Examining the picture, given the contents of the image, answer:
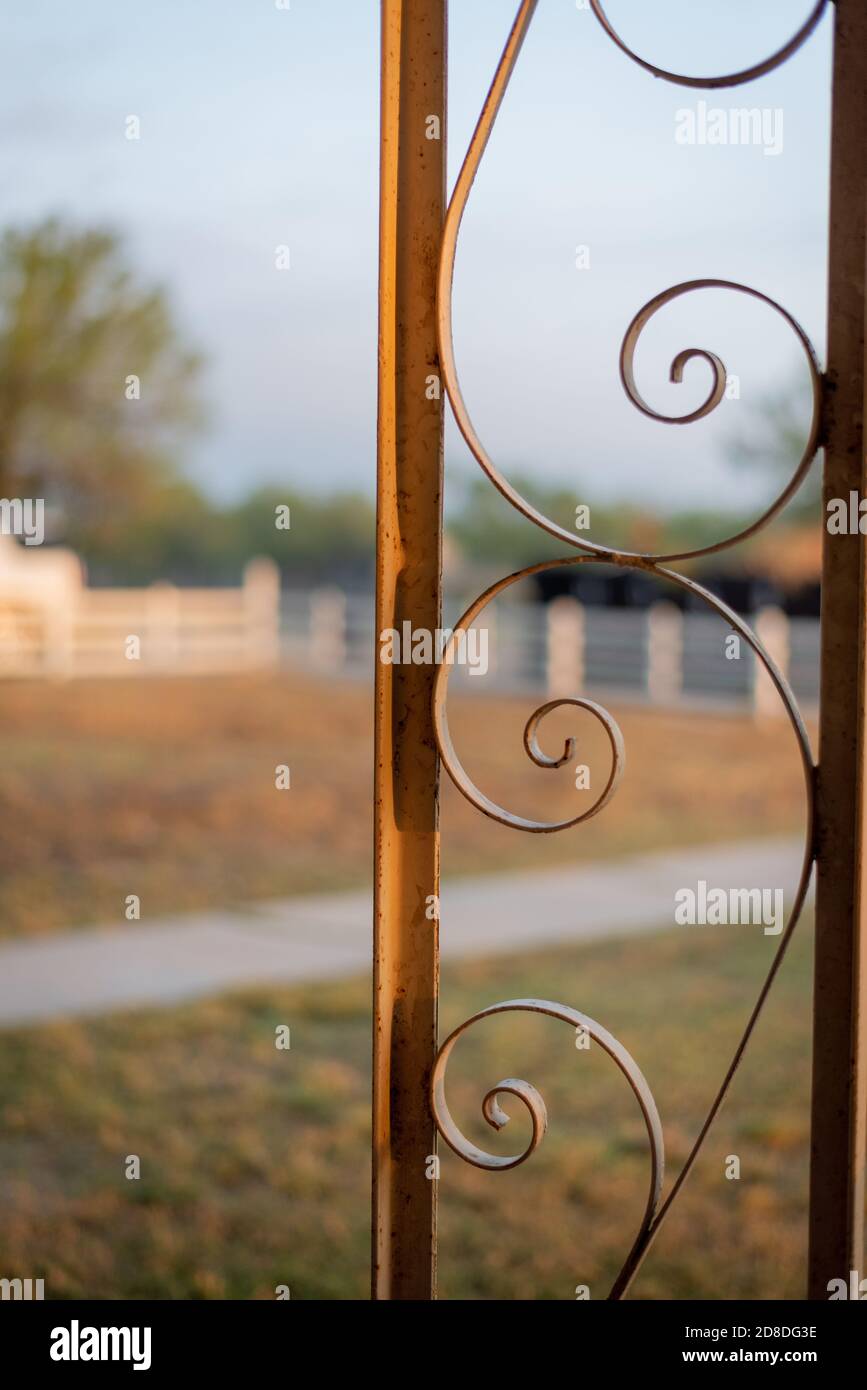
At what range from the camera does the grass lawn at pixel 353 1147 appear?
3.16 metres

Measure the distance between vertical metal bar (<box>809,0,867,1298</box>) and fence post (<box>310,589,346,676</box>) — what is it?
16771 mm

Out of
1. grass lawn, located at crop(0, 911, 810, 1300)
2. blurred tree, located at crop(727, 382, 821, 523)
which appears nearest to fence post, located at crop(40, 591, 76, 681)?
blurred tree, located at crop(727, 382, 821, 523)

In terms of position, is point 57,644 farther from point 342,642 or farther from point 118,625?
point 342,642

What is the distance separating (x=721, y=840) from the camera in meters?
8.64

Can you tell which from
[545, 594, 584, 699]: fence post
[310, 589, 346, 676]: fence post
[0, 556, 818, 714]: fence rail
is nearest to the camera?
[0, 556, 818, 714]: fence rail

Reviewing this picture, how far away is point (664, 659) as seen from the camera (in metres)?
14.8

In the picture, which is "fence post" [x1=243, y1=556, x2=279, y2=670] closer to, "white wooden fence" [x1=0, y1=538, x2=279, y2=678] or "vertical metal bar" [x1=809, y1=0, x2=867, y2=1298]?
"white wooden fence" [x1=0, y1=538, x2=279, y2=678]

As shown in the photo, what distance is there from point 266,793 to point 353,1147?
5940 millimetres

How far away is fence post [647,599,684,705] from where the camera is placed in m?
14.6

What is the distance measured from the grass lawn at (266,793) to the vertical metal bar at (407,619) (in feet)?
17.3

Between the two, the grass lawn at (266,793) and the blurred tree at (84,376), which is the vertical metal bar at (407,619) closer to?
the grass lawn at (266,793)

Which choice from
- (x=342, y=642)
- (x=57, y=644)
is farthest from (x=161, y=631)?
(x=342, y=642)
